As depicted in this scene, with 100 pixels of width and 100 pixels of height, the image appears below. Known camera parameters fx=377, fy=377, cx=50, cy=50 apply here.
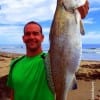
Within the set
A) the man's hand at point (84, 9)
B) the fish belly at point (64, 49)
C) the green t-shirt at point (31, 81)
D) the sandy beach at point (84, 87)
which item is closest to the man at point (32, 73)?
the green t-shirt at point (31, 81)

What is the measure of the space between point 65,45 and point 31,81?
107 cm

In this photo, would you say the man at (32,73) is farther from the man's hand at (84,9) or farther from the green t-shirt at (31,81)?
the man's hand at (84,9)

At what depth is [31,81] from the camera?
4.80m

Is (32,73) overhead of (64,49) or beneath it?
beneath

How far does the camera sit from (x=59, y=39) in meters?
3.94

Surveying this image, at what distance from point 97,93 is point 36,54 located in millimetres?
10265

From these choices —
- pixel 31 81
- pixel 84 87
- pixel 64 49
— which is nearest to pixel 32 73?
pixel 31 81

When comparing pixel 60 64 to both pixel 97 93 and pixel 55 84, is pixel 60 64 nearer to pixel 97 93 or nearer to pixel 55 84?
pixel 55 84

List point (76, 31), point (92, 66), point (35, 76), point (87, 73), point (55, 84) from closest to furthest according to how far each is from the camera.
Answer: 1. point (76, 31)
2. point (55, 84)
3. point (35, 76)
4. point (87, 73)
5. point (92, 66)

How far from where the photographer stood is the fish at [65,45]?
3870mm

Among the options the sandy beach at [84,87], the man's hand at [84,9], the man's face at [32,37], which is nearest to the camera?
the man's hand at [84,9]

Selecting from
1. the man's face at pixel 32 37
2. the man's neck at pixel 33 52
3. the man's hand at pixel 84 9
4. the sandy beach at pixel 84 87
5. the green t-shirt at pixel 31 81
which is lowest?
the sandy beach at pixel 84 87

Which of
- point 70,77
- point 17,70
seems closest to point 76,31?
point 70,77

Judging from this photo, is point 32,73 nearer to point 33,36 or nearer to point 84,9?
point 33,36
